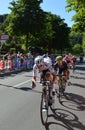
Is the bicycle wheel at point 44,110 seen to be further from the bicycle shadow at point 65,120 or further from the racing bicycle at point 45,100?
the bicycle shadow at point 65,120

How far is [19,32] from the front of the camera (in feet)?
155

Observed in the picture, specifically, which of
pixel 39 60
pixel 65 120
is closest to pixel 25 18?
pixel 39 60

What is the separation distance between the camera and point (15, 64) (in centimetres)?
3600

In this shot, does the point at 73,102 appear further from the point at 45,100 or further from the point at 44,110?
the point at 44,110

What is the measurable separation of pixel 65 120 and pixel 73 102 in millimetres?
3737

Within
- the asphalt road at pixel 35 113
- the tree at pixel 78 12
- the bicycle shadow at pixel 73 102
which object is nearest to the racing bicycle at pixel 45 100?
the asphalt road at pixel 35 113

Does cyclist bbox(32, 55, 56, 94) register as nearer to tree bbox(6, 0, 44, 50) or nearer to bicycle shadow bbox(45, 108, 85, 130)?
bicycle shadow bbox(45, 108, 85, 130)

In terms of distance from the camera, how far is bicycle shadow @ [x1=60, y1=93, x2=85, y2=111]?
1316 cm

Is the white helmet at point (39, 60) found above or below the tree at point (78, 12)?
below

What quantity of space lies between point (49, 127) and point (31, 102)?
4.56 meters

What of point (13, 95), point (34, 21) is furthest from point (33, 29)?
point (13, 95)

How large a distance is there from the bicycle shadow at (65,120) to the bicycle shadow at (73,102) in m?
0.93

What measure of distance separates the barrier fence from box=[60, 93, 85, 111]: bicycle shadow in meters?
15.4

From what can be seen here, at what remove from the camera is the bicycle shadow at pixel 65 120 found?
32.6 feet
